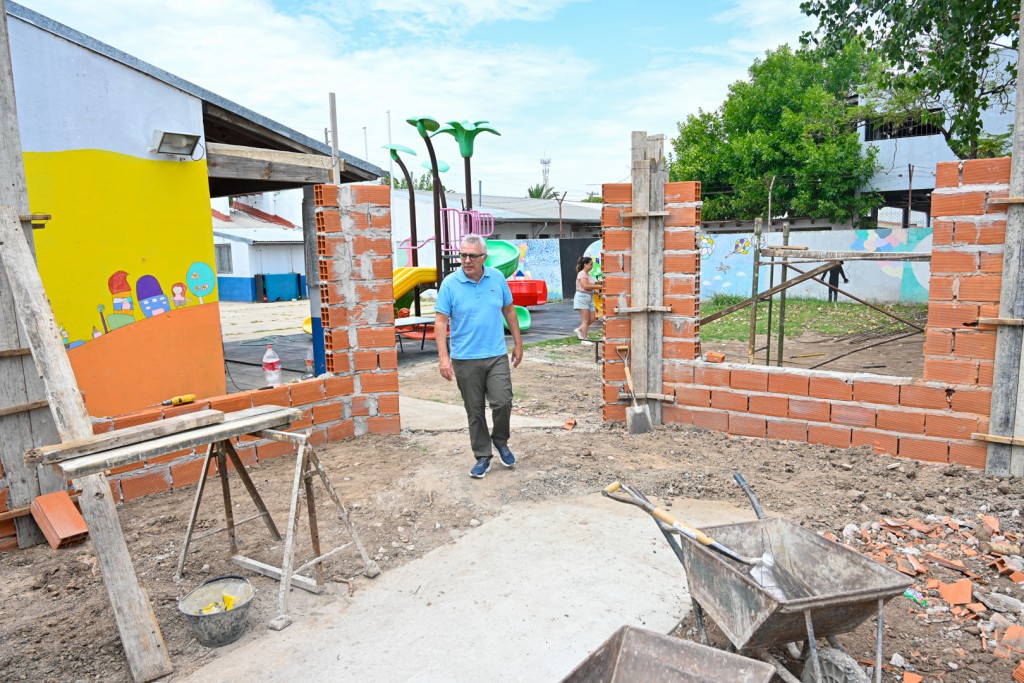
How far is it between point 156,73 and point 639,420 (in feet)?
19.2

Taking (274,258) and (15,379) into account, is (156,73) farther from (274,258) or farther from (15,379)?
(274,258)

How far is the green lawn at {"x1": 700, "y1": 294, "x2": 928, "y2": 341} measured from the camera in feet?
44.9

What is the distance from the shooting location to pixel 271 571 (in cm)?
377

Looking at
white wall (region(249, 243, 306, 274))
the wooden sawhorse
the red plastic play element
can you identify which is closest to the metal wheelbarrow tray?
the wooden sawhorse

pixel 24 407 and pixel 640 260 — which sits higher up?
pixel 640 260

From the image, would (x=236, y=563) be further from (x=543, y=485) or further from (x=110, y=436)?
(x=543, y=485)

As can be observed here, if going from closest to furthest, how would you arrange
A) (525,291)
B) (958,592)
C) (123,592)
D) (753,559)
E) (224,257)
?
(753,559) → (123,592) → (958,592) → (525,291) → (224,257)

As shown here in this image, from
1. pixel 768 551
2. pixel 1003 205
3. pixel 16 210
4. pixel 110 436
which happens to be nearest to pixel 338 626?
pixel 110 436

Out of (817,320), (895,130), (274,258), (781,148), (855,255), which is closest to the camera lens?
(855,255)

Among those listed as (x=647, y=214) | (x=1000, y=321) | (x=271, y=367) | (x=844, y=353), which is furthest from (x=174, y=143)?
(x=844, y=353)

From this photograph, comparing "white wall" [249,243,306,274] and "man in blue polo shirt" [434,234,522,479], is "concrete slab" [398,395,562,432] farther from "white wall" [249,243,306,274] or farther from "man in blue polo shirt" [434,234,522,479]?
"white wall" [249,243,306,274]

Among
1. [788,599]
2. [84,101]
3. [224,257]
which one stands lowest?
[788,599]

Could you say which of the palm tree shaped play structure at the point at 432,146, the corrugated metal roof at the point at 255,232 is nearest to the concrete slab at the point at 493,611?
the palm tree shaped play structure at the point at 432,146

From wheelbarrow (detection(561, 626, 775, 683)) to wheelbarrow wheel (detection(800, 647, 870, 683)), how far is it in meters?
0.43
